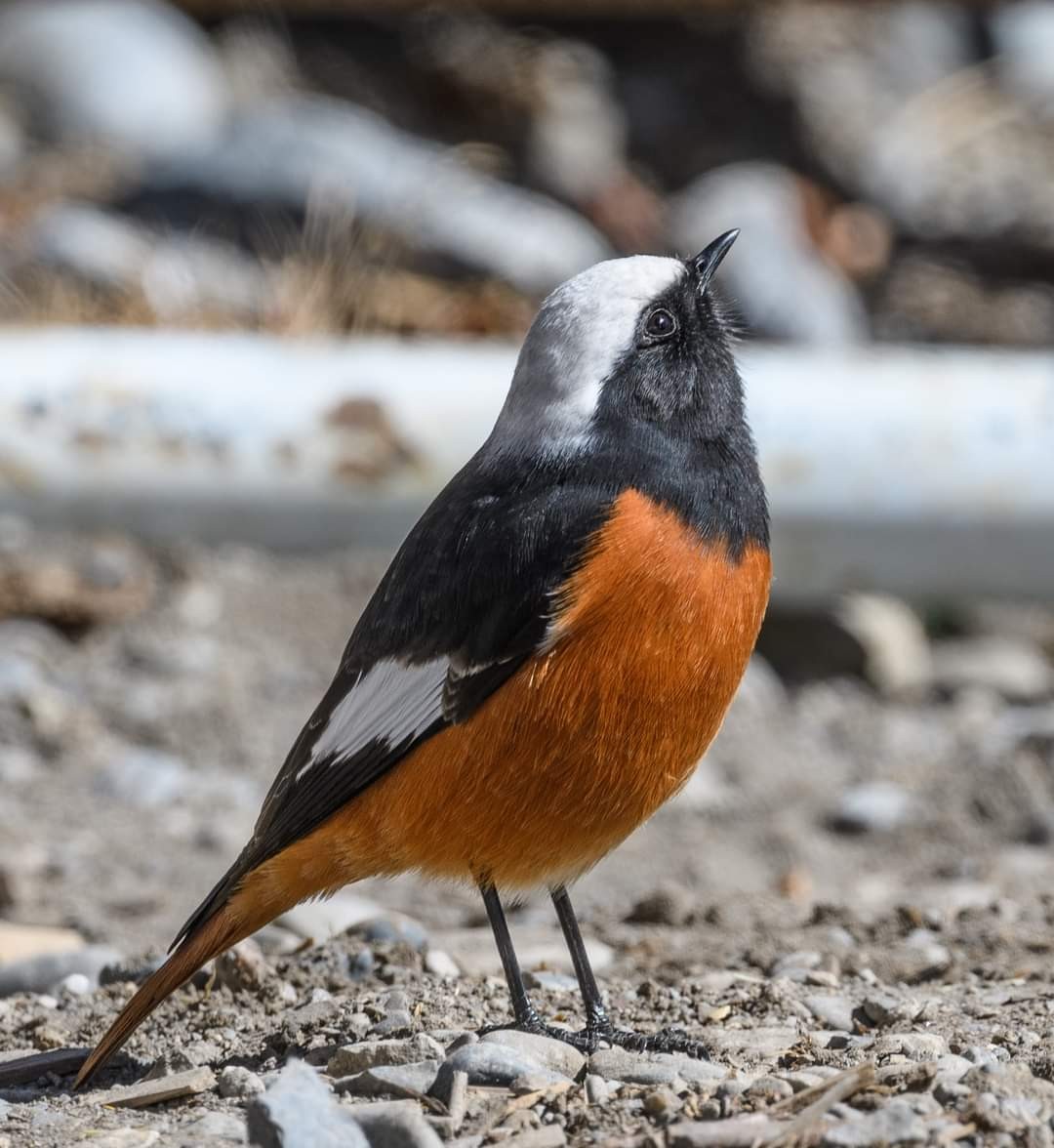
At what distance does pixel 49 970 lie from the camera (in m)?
4.62

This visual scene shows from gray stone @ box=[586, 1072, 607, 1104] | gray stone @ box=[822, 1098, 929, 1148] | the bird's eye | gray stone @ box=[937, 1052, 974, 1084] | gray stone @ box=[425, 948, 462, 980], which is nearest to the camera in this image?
gray stone @ box=[822, 1098, 929, 1148]

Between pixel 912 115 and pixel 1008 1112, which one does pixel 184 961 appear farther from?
pixel 912 115

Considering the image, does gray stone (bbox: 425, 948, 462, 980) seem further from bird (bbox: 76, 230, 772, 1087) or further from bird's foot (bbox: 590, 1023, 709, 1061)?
bird's foot (bbox: 590, 1023, 709, 1061)

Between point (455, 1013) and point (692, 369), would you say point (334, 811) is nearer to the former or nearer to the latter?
point (455, 1013)

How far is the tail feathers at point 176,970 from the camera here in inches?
148

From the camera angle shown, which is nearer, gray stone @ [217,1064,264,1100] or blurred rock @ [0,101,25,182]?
gray stone @ [217,1064,264,1100]

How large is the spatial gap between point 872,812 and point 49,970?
2.99 meters

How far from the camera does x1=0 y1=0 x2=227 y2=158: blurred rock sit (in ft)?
40.5

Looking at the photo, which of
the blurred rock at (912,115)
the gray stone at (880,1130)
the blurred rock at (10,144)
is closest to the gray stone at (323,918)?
the gray stone at (880,1130)

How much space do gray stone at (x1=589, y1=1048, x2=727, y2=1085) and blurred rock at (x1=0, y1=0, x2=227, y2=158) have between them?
963 cm

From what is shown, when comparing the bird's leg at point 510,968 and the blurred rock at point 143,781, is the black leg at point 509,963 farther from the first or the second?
the blurred rock at point 143,781

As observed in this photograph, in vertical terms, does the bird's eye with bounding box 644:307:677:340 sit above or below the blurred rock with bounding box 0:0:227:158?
below

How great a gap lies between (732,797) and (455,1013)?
9.10 feet

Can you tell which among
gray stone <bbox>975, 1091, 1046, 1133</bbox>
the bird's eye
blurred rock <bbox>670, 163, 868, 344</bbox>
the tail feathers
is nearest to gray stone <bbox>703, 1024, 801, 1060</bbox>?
gray stone <bbox>975, 1091, 1046, 1133</bbox>
